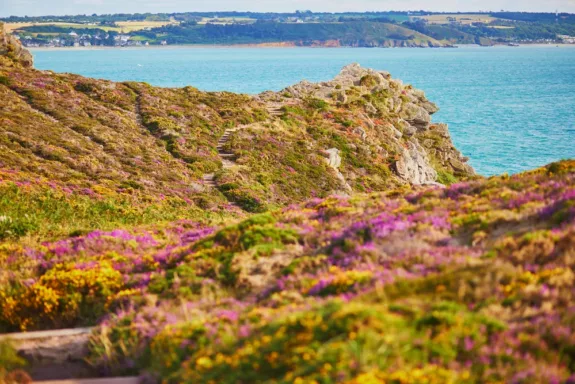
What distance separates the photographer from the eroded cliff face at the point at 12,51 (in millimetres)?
56312

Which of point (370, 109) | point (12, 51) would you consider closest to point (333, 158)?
point (370, 109)

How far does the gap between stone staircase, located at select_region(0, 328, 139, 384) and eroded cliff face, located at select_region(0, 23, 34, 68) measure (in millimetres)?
53279

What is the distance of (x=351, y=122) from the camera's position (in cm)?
6444

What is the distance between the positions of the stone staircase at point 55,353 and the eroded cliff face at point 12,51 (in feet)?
175

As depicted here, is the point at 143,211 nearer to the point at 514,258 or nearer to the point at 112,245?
the point at 112,245

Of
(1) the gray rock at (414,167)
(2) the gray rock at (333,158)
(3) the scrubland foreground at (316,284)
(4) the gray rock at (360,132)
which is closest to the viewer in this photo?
(3) the scrubland foreground at (316,284)

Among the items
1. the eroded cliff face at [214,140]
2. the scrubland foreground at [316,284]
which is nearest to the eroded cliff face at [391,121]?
the eroded cliff face at [214,140]

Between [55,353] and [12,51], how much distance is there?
55.9m

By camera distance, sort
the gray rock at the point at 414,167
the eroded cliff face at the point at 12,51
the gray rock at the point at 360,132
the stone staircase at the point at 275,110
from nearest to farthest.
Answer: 1. the eroded cliff face at the point at 12,51
2. the gray rock at the point at 414,167
3. the gray rock at the point at 360,132
4. the stone staircase at the point at 275,110

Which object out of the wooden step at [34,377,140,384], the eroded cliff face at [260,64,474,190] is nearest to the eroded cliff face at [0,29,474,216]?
the eroded cliff face at [260,64,474,190]

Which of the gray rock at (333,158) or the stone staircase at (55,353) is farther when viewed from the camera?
the gray rock at (333,158)

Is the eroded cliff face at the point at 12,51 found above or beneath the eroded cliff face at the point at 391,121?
above

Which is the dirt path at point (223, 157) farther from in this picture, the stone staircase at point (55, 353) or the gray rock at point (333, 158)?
the stone staircase at point (55, 353)

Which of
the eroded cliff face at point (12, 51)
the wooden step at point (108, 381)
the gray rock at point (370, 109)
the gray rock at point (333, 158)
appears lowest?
the gray rock at point (333, 158)
